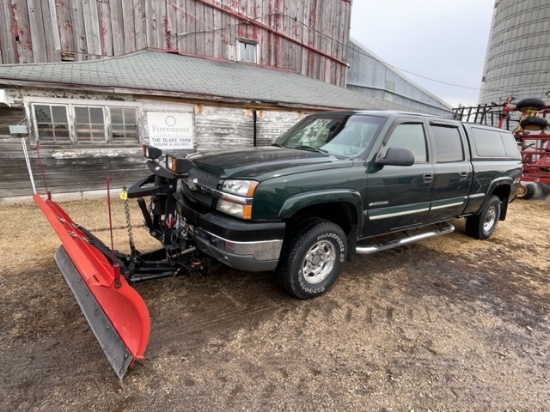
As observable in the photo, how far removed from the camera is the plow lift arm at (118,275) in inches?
86.2

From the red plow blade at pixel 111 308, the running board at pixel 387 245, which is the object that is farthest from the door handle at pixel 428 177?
the red plow blade at pixel 111 308

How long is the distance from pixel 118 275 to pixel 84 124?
6.85 meters

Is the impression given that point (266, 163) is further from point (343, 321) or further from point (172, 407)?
point (172, 407)

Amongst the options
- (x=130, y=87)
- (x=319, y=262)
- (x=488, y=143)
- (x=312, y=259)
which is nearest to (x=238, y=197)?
(x=312, y=259)

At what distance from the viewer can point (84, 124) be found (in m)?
7.62

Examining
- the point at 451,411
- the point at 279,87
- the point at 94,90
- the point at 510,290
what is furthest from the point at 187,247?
the point at 279,87

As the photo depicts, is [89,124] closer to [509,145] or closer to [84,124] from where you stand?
[84,124]

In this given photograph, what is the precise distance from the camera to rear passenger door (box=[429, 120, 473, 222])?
4.29 m

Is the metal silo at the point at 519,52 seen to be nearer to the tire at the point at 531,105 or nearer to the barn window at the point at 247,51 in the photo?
the tire at the point at 531,105

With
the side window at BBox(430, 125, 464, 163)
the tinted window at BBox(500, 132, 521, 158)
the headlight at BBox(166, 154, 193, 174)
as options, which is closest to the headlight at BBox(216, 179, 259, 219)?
the headlight at BBox(166, 154, 193, 174)

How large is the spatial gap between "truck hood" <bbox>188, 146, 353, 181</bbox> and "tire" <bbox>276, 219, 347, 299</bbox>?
23.4 inches

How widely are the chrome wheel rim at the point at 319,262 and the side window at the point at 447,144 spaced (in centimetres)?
203

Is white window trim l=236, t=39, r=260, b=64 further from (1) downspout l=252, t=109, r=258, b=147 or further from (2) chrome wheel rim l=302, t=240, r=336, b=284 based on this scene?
(2) chrome wheel rim l=302, t=240, r=336, b=284

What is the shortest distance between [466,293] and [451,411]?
200 centimetres
